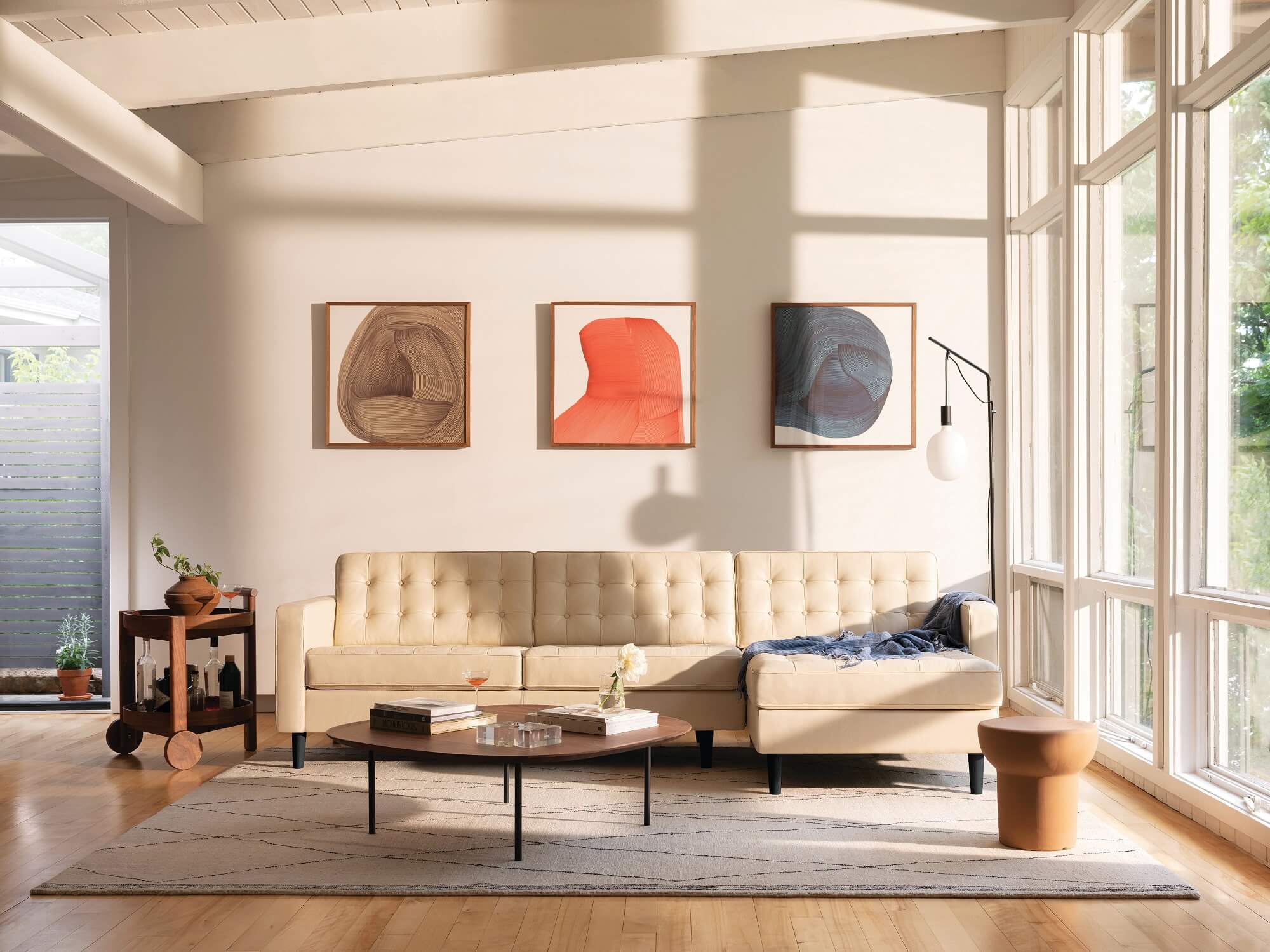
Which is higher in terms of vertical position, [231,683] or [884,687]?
[884,687]

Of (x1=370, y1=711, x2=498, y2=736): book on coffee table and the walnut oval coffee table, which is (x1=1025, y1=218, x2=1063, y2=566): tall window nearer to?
the walnut oval coffee table

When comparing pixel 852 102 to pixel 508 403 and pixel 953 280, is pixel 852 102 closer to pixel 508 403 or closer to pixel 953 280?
pixel 953 280

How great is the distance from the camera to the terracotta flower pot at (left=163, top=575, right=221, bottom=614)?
191 inches

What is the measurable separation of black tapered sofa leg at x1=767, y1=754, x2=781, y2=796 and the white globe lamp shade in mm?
1635

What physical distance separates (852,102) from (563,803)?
12.9ft

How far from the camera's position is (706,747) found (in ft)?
15.4

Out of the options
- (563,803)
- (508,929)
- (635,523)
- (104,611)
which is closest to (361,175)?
(635,523)

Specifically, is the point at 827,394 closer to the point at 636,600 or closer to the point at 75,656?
the point at 636,600

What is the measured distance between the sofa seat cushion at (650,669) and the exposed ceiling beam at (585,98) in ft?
9.45

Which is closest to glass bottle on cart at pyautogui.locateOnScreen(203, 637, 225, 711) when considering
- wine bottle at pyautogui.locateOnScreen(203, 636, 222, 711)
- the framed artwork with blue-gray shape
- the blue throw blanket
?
wine bottle at pyautogui.locateOnScreen(203, 636, 222, 711)

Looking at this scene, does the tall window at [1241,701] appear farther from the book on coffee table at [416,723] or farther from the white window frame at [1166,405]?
the book on coffee table at [416,723]

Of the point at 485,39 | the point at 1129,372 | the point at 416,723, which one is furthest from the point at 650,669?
the point at 485,39

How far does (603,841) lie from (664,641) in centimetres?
163

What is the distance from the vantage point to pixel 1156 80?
4047mm
